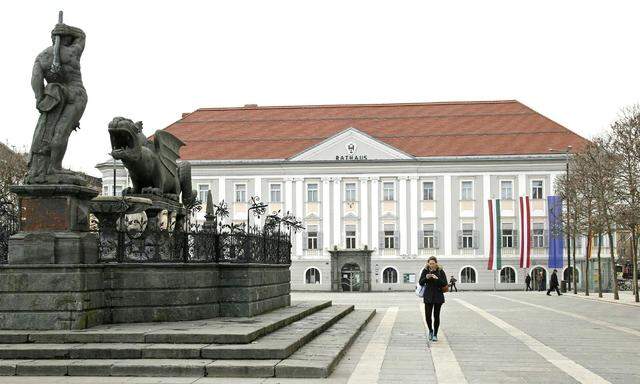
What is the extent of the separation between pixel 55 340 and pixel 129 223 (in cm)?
392

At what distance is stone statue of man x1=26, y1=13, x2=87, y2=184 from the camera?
13617 mm

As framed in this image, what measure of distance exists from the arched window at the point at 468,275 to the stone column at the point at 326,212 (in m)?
11.6

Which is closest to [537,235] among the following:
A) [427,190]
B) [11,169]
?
[427,190]

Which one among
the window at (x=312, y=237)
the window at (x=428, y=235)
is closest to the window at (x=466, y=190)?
the window at (x=428, y=235)

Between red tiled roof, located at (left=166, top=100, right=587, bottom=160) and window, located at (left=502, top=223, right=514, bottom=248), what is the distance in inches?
246

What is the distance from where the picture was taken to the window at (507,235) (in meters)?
69.8

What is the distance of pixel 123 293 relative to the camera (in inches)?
552

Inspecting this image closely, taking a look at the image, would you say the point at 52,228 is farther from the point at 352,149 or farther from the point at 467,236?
the point at 467,236

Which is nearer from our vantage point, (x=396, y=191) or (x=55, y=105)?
(x=55, y=105)

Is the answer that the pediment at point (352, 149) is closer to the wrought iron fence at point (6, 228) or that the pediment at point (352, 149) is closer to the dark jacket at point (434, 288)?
the dark jacket at point (434, 288)

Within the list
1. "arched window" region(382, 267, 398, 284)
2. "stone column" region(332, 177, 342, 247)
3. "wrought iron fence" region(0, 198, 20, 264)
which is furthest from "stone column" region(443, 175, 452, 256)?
"wrought iron fence" region(0, 198, 20, 264)

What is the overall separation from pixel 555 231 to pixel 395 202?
21.0 meters

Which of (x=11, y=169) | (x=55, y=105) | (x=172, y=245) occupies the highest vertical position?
(x=11, y=169)

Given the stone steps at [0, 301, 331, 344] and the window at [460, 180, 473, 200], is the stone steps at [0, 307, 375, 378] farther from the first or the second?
the window at [460, 180, 473, 200]
